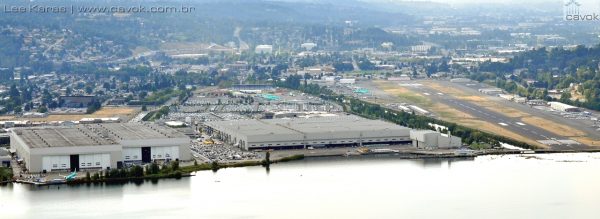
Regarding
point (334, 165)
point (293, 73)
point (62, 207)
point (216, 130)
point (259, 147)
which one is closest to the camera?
point (62, 207)

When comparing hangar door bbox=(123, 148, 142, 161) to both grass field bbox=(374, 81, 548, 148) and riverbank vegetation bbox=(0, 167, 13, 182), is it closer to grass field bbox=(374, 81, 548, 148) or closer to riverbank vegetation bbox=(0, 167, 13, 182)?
riverbank vegetation bbox=(0, 167, 13, 182)

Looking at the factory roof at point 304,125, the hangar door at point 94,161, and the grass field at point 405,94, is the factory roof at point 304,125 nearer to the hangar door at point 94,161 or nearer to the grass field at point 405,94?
the hangar door at point 94,161

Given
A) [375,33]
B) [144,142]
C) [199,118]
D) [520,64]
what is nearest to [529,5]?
[375,33]

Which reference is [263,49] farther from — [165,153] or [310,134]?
[165,153]

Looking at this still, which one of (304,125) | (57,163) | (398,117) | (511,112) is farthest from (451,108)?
(57,163)

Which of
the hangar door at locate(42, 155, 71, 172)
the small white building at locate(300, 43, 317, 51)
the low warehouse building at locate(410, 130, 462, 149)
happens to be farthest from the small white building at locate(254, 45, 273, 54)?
the hangar door at locate(42, 155, 71, 172)

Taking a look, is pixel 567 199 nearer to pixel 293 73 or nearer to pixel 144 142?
pixel 144 142

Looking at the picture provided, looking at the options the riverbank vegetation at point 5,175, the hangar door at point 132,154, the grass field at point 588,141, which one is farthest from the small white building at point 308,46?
the riverbank vegetation at point 5,175
